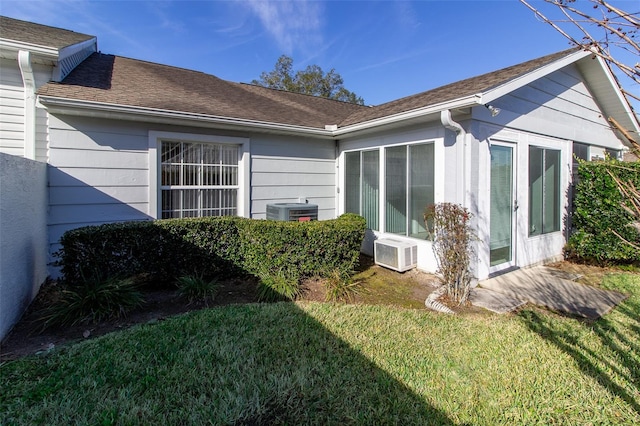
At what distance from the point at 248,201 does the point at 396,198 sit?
311 cm

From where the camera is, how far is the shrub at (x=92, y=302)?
12.7ft

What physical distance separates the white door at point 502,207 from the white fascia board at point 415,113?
1280 millimetres

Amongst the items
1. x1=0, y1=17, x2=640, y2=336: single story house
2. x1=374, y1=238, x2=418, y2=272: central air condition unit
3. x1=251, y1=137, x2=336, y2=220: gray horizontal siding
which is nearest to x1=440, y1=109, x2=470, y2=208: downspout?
x1=0, y1=17, x2=640, y2=336: single story house

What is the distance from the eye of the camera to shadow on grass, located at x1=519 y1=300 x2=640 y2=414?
2763 mm

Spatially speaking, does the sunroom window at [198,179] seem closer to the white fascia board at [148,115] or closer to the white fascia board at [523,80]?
the white fascia board at [148,115]

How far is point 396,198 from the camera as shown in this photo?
665cm

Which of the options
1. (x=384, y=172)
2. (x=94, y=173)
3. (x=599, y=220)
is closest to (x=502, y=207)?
(x=384, y=172)

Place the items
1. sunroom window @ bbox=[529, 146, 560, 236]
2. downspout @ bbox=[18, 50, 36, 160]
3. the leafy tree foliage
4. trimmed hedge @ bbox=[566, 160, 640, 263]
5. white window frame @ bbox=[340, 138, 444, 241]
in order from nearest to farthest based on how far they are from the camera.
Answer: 1. downspout @ bbox=[18, 50, 36, 160]
2. white window frame @ bbox=[340, 138, 444, 241]
3. trimmed hedge @ bbox=[566, 160, 640, 263]
4. sunroom window @ bbox=[529, 146, 560, 236]
5. the leafy tree foliage

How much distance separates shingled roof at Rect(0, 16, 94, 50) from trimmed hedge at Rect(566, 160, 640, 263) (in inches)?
407

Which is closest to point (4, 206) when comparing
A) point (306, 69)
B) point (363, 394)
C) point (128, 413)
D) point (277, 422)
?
point (128, 413)

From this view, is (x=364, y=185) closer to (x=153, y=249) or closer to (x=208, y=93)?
(x=208, y=93)

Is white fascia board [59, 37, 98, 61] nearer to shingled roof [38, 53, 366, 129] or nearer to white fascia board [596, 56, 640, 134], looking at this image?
shingled roof [38, 53, 366, 129]

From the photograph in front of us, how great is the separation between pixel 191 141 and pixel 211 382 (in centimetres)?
473

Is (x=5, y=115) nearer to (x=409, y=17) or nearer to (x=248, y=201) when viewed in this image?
(x=248, y=201)
